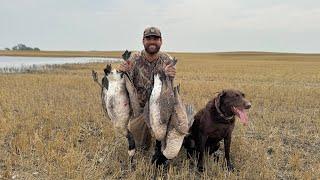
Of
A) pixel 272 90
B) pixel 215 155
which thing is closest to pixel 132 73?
pixel 215 155

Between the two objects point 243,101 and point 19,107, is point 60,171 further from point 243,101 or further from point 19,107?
point 19,107

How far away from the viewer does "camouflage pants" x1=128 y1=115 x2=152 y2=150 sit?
16.7 feet

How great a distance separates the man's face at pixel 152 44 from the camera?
16.8 feet

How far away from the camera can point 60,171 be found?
4898 millimetres

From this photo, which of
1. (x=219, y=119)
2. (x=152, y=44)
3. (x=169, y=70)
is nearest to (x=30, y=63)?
(x=152, y=44)

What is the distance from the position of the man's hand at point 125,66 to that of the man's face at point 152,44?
296 mm

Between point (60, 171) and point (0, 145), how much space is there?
167 cm

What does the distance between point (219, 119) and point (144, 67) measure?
117 cm

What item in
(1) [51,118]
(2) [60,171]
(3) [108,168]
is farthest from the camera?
(1) [51,118]

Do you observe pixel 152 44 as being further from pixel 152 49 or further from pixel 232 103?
pixel 232 103

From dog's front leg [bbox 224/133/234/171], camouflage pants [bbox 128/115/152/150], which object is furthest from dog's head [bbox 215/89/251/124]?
camouflage pants [bbox 128/115/152/150]

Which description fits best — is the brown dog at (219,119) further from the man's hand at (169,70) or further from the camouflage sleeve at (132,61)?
the camouflage sleeve at (132,61)

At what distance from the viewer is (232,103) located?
16.6ft

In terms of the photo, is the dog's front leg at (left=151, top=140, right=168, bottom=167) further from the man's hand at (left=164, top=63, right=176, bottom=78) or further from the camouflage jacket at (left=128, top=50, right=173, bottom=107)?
the man's hand at (left=164, top=63, right=176, bottom=78)
